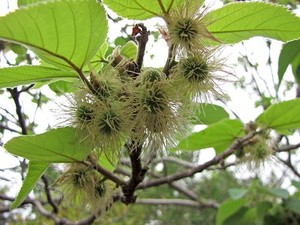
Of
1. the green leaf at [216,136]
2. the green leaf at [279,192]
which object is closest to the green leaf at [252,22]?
the green leaf at [216,136]

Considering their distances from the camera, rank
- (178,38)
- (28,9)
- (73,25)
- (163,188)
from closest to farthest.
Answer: (28,9) < (73,25) < (178,38) < (163,188)

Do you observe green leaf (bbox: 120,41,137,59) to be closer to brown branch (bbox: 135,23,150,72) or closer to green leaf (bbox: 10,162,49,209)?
brown branch (bbox: 135,23,150,72)

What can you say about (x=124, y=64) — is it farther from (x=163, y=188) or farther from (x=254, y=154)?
(x=163, y=188)

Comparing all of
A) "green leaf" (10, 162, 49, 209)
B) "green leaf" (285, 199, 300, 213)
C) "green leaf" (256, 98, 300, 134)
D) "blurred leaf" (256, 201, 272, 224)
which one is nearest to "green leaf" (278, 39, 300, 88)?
"green leaf" (256, 98, 300, 134)

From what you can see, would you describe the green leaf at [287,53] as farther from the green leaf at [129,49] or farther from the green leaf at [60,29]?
the green leaf at [60,29]

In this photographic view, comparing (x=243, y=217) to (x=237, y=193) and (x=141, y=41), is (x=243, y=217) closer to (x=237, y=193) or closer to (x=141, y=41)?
(x=237, y=193)

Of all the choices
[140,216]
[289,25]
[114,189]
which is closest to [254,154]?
[114,189]

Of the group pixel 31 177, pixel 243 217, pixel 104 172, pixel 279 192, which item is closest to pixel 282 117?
pixel 279 192

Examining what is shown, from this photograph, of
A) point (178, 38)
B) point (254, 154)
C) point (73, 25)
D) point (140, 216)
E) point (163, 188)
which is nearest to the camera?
point (73, 25)
